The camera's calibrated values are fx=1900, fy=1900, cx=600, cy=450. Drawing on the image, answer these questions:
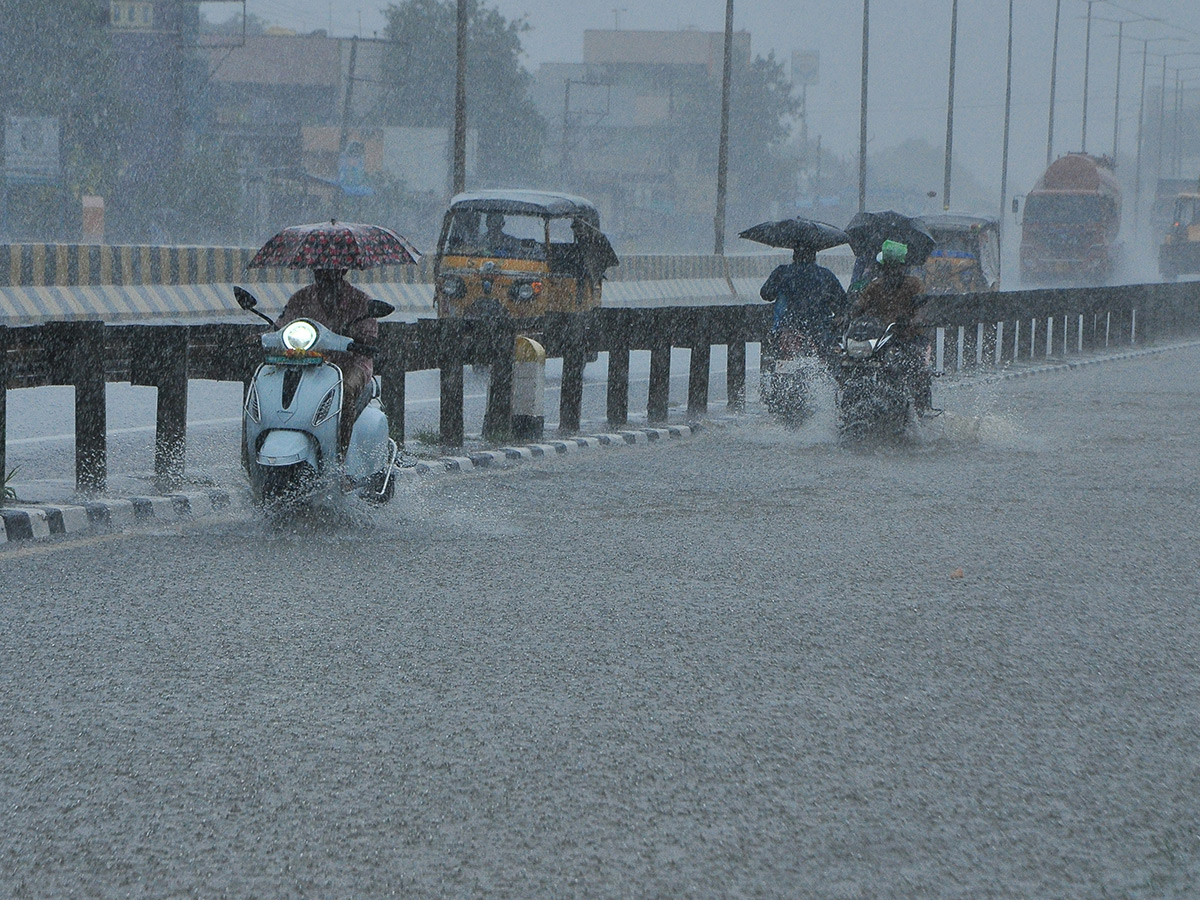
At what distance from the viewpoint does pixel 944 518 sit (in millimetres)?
10555

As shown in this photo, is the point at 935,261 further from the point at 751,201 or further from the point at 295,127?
the point at 751,201

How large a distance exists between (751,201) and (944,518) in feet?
340

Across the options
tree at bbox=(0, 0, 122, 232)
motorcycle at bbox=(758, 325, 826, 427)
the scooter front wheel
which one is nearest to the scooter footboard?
Answer: the scooter front wheel

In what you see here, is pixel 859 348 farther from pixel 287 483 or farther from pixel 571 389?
pixel 287 483

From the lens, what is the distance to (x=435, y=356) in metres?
13.8

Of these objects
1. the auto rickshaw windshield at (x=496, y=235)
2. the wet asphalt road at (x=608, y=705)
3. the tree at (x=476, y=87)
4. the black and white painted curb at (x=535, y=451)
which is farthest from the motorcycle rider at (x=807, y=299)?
the tree at (x=476, y=87)

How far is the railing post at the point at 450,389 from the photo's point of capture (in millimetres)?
13523

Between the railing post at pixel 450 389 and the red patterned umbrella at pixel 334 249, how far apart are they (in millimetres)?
3243

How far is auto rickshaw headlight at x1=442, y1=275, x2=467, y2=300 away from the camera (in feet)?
72.9

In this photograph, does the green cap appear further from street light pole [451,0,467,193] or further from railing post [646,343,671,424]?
street light pole [451,0,467,193]

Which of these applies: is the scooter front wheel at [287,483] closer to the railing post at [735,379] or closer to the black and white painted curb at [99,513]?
the black and white painted curb at [99,513]

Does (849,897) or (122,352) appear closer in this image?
(849,897)

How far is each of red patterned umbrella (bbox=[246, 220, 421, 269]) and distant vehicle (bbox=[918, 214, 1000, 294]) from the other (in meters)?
27.1

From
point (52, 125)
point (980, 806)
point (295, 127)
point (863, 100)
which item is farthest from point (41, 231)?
point (980, 806)
